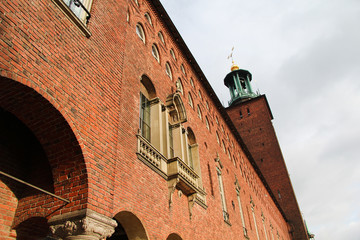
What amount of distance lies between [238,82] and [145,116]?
5074 cm

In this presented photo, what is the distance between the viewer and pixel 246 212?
20641 millimetres

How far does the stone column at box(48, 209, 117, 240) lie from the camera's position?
15.5 feet

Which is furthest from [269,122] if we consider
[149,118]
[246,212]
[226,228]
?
[149,118]

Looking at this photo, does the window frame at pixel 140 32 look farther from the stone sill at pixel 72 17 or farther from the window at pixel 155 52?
the stone sill at pixel 72 17

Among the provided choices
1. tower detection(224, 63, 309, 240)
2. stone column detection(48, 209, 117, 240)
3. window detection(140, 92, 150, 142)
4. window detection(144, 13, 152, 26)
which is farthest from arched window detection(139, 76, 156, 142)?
tower detection(224, 63, 309, 240)

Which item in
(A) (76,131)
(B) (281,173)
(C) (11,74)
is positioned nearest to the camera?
(C) (11,74)

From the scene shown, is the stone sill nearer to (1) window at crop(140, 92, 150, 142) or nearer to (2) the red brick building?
(2) the red brick building

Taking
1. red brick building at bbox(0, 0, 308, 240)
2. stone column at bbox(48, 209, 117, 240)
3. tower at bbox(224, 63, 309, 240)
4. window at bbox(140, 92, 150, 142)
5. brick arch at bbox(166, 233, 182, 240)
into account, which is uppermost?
tower at bbox(224, 63, 309, 240)

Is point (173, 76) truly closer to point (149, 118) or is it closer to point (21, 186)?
point (149, 118)

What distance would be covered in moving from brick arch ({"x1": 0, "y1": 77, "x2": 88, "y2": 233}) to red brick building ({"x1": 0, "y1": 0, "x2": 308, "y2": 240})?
18 mm

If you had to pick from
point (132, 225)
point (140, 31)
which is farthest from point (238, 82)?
point (132, 225)

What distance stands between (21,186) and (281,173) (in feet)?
150

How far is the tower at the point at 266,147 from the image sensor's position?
4509 centimetres

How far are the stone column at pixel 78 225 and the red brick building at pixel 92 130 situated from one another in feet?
0.06
